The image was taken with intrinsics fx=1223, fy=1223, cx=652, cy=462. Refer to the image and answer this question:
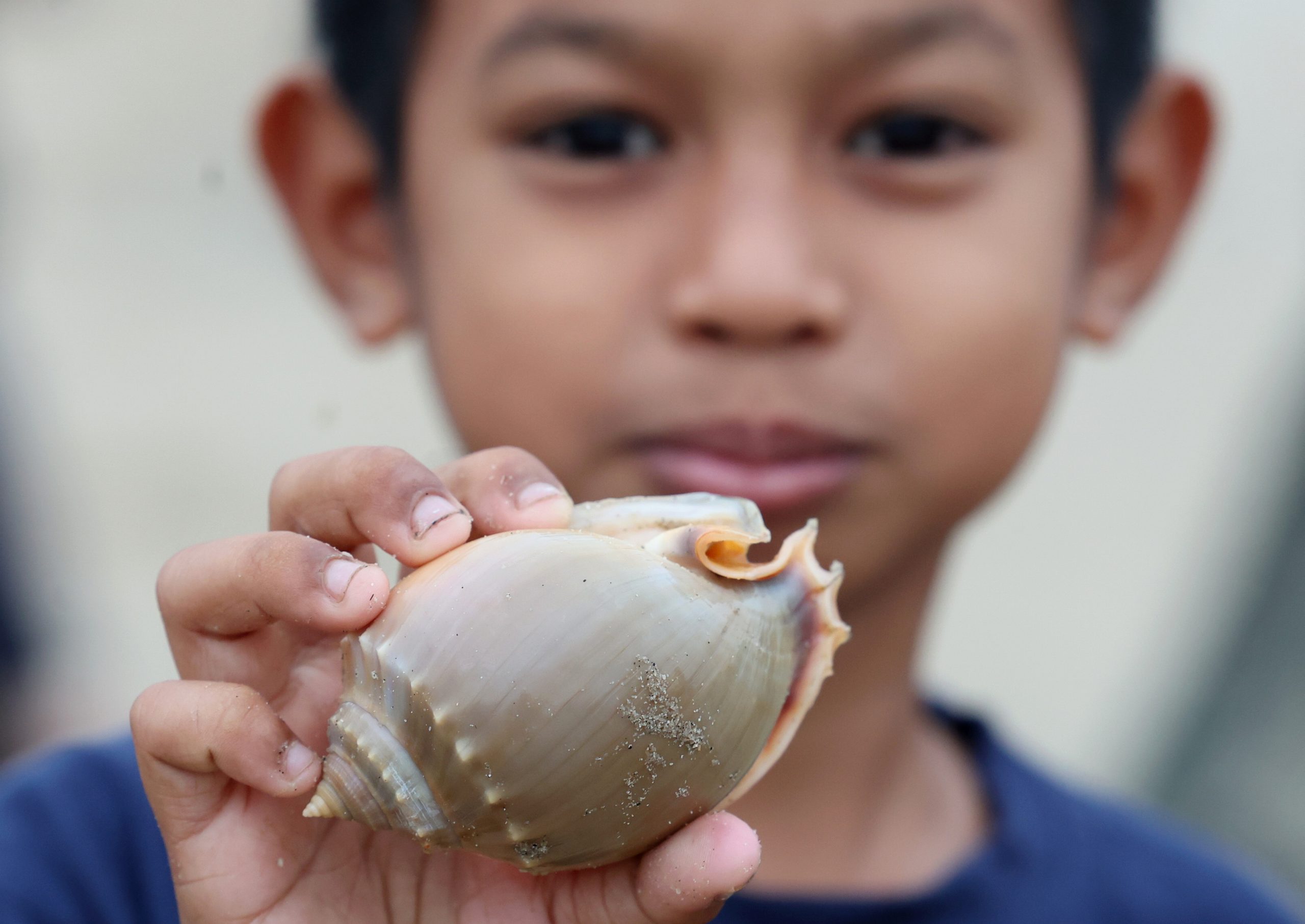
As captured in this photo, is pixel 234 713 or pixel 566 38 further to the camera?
pixel 566 38

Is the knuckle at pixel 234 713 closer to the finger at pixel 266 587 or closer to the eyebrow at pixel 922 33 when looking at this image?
the finger at pixel 266 587

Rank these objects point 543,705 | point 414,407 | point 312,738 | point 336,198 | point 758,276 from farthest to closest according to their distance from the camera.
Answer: point 414,407, point 336,198, point 758,276, point 312,738, point 543,705

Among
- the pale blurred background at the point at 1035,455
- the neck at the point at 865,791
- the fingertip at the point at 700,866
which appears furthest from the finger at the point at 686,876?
the pale blurred background at the point at 1035,455

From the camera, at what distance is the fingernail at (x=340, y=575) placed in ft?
1.56

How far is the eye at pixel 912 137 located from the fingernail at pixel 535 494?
1.25ft

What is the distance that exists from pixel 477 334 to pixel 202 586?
33cm

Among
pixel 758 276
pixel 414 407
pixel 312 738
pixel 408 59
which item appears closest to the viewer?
pixel 312 738

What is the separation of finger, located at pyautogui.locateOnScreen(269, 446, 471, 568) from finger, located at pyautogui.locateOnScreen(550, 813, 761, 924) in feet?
0.49

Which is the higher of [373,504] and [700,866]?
[373,504]

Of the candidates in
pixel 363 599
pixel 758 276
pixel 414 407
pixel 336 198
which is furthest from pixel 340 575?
pixel 414 407

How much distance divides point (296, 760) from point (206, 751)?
0.04 metres

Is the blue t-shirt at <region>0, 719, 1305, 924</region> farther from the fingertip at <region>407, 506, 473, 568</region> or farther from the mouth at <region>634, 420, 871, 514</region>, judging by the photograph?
the fingertip at <region>407, 506, 473, 568</region>

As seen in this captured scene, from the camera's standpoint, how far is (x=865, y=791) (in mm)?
988

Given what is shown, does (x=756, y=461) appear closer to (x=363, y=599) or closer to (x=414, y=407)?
(x=363, y=599)
